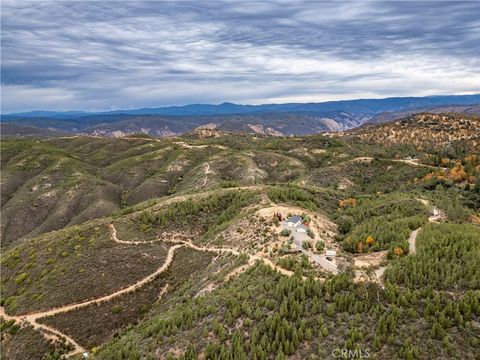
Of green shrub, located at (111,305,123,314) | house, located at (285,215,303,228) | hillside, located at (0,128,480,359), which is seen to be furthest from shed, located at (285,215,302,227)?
green shrub, located at (111,305,123,314)

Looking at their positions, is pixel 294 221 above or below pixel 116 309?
above

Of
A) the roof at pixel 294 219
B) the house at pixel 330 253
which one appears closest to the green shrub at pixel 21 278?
the roof at pixel 294 219

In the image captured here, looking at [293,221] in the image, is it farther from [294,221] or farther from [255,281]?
[255,281]

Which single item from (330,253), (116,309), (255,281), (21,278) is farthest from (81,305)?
(330,253)

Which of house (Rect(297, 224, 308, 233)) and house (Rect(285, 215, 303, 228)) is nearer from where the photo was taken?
house (Rect(297, 224, 308, 233))

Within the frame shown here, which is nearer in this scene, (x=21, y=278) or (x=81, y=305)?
(x=81, y=305)

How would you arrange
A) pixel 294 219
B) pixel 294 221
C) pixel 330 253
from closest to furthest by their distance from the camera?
pixel 330 253
pixel 294 221
pixel 294 219

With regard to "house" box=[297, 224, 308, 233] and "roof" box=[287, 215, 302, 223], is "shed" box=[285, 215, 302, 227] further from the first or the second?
"house" box=[297, 224, 308, 233]

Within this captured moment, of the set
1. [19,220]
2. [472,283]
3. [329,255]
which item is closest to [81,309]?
[329,255]

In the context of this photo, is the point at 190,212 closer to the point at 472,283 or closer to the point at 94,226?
the point at 94,226

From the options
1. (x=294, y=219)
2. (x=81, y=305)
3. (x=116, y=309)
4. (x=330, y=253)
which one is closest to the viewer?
(x=330, y=253)
